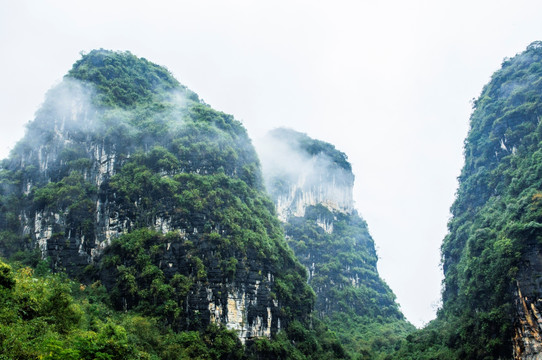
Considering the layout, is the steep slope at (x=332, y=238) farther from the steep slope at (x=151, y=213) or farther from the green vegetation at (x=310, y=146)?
the steep slope at (x=151, y=213)

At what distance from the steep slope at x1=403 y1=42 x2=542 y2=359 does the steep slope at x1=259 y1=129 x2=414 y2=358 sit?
35.4 feet

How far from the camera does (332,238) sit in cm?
5653

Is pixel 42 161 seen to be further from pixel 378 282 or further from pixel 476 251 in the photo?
pixel 378 282

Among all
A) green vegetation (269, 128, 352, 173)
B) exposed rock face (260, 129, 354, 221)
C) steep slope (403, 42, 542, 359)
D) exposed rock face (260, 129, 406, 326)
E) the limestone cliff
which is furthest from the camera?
green vegetation (269, 128, 352, 173)

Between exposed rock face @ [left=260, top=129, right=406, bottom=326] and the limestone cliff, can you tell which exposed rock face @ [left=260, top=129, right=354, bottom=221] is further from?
the limestone cliff

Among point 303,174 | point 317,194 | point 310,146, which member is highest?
point 310,146

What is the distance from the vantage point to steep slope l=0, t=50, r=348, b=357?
27328 millimetres

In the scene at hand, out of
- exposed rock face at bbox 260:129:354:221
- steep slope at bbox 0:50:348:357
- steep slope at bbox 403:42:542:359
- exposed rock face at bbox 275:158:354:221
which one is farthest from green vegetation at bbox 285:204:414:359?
steep slope at bbox 0:50:348:357

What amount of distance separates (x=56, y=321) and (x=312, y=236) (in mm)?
40951

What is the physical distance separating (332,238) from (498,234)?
30.7 m

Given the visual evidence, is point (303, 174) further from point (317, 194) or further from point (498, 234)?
point (498, 234)

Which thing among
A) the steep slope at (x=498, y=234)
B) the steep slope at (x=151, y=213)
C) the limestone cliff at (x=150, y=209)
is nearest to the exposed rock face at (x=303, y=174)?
the limestone cliff at (x=150, y=209)

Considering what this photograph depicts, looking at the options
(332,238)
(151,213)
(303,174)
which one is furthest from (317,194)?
(151,213)

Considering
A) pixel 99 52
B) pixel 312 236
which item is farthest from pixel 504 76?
pixel 99 52
